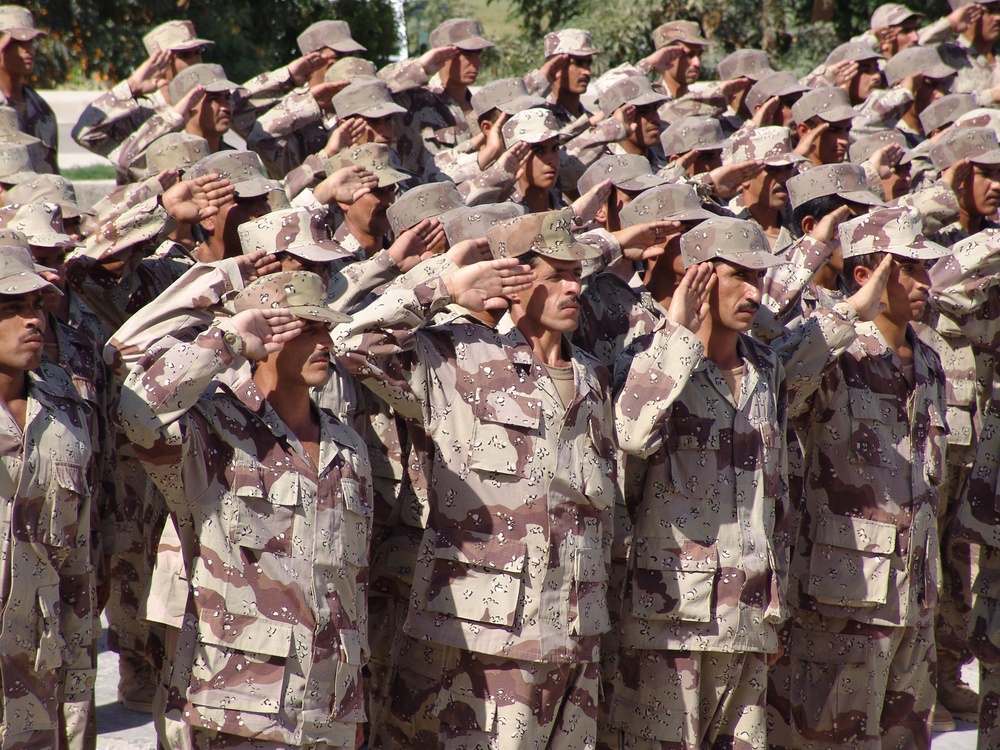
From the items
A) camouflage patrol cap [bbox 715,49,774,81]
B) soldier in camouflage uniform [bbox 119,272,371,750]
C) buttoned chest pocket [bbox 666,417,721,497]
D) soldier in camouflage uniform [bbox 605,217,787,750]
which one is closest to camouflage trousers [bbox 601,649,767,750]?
soldier in camouflage uniform [bbox 605,217,787,750]

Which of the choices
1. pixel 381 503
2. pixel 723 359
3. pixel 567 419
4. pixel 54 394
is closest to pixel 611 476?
pixel 567 419

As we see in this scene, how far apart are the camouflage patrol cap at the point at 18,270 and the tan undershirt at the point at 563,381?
1732 mm

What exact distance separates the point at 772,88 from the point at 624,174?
4062 millimetres

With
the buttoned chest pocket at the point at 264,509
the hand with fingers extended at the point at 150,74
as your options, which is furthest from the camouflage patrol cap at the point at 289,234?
the hand with fingers extended at the point at 150,74

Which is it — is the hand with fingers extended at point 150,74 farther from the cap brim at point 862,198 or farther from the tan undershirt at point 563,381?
the tan undershirt at point 563,381

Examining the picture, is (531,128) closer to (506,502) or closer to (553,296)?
Result: (553,296)

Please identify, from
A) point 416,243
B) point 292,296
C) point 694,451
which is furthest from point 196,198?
point 694,451

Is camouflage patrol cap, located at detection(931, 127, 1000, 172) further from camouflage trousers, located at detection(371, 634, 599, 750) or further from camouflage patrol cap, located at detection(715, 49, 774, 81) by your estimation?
camouflage trousers, located at detection(371, 634, 599, 750)

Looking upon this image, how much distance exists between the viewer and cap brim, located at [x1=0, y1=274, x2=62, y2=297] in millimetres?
4562

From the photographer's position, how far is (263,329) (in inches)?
174

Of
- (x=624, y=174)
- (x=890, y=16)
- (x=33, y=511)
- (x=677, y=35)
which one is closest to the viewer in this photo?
(x=33, y=511)

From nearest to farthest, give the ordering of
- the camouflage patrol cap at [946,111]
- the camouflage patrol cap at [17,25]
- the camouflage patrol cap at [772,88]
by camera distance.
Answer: the camouflage patrol cap at [17,25], the camouflage patrol cap at [946,111], the camouflage patrol cap at [772,88]

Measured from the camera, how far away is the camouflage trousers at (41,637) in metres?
4.57

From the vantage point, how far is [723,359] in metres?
5.41
